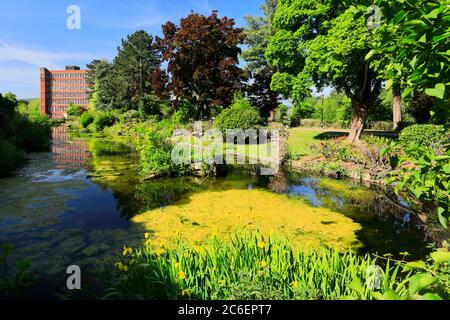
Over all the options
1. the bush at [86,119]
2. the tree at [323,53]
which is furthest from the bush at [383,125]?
the bush at [86,119]

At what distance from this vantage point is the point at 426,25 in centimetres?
145

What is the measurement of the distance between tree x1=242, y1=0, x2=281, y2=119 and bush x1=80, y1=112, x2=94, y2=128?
80.5 feet

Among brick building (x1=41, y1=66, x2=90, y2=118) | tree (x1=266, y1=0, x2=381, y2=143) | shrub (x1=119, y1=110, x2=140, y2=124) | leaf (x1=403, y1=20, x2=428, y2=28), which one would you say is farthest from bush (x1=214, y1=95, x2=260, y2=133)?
brick building (x1=41, y1=66, x2=90, y2=118)

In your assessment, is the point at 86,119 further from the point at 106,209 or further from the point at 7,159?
the point at 106,209

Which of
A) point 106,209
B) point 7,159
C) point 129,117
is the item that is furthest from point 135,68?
point 106,209

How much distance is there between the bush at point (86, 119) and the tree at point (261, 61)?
24.5 metres

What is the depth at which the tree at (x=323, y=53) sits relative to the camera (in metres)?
15.4

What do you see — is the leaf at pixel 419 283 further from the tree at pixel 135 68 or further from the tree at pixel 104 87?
the tree at pixel 104 87

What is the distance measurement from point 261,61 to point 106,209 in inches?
1465

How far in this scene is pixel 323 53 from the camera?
16.8 meters

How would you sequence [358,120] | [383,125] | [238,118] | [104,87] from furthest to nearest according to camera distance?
[104,87], [383,125], [238,118], [358,120]
